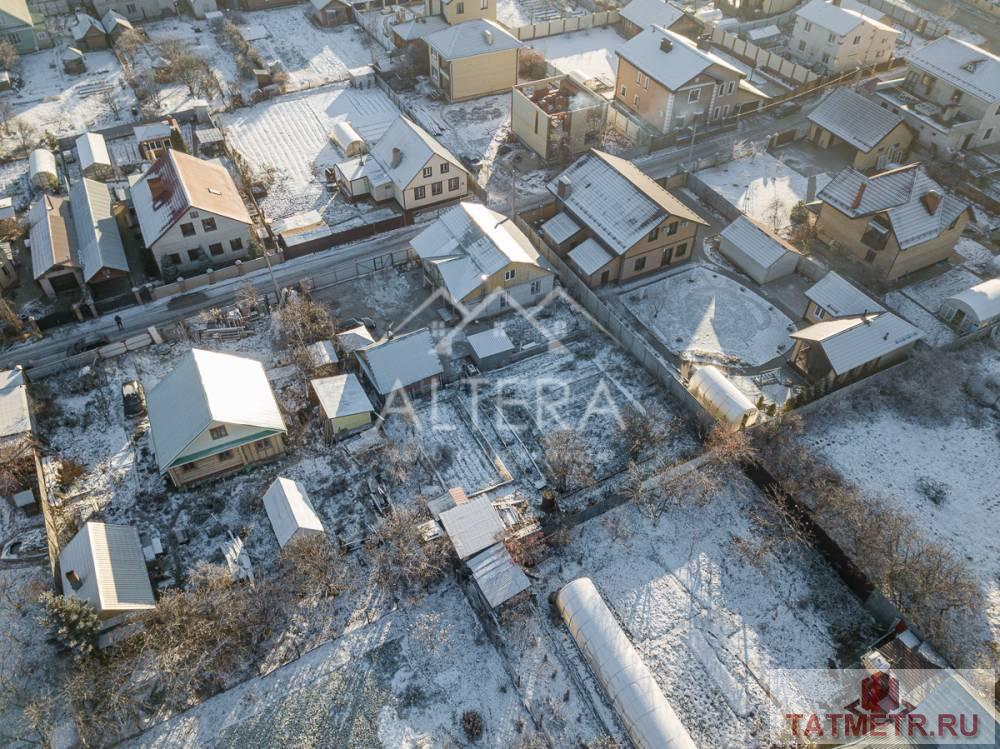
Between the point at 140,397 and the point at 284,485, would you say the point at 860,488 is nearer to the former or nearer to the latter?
the point at 284,485

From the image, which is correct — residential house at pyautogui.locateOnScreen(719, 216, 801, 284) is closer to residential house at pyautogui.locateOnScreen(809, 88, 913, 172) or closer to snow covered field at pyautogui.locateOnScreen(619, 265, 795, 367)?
snow covered field at pyautogui.locateOnScreen(619, 265, 795, 367)

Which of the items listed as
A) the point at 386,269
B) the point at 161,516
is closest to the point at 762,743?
the point at 161,516

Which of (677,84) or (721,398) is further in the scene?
(677,84)

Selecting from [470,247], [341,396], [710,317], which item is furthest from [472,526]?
[710,317]

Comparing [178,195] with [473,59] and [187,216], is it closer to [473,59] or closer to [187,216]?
[187,216]

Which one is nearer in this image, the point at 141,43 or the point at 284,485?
the point at 284,485

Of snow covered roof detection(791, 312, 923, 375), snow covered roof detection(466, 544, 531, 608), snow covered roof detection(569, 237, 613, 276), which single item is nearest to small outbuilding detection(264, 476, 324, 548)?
snow covered roof detection(466, 544, 531, 608)
